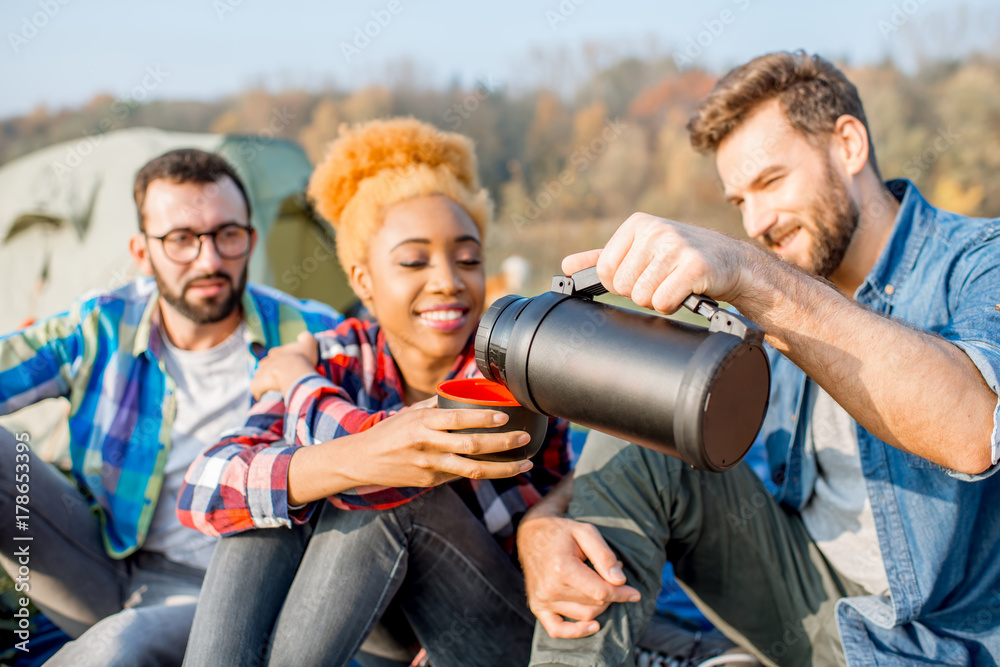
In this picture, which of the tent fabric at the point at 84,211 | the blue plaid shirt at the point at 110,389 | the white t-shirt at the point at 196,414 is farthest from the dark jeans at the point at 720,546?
the tent fabric at the point at 84,211

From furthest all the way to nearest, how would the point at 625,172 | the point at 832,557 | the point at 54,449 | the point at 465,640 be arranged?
the point at 625,172 < the point at 54,449 < the point at 832,557 < the point at 465,640

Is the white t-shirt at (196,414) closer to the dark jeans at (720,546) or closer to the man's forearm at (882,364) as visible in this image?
the dark jeans at (720,546)

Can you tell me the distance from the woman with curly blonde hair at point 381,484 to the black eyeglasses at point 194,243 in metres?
0.60

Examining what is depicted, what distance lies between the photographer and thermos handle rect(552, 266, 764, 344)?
41.2 inches

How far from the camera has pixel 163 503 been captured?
2299 mm

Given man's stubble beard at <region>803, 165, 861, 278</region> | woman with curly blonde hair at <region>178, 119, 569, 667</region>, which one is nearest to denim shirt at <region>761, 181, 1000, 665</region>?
man's stubble beard at <region>803, 165, 861, 278</region>

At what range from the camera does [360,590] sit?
1519mm

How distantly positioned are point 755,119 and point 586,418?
5.26 ft

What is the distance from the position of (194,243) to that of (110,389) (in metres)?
0.59

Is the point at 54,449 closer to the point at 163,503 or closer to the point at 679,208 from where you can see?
the point at 163,503

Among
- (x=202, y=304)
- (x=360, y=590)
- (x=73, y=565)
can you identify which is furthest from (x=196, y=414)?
(x=360, y=590)

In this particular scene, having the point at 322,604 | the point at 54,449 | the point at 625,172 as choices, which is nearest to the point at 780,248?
the point at 322,604

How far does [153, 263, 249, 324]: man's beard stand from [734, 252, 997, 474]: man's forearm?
1898 mm

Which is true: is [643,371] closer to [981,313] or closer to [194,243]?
[981,313]
